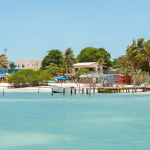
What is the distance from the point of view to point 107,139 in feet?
73.0

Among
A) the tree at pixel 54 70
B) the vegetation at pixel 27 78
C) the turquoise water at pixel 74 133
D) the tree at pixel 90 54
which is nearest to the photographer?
the turquoise water at pixel 74 133

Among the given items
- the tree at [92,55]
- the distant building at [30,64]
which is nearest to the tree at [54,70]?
the tree at [92,55]

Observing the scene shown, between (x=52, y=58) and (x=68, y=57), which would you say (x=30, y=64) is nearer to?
(x=52, y=58)

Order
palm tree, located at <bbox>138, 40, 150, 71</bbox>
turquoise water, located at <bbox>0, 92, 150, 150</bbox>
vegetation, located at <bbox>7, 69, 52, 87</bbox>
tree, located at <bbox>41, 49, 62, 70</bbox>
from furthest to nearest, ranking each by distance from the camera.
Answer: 1. tree, located at <bbox>41, 49, 62, 70</bbox>
2. vegetation, located at <bbox>7, 69, 52, 87</bbox>
3. palm tree, located at <bbox>138, 40, 150, 71</bbox>
4. turquoise water, located at <bbox>0, 92, 150, 150</bbox>

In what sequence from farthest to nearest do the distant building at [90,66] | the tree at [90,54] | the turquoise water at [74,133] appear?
the tree at [90,54], the distant building at [90,66], the turquoise water at [74,133]

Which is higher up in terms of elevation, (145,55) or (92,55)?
(92,55)

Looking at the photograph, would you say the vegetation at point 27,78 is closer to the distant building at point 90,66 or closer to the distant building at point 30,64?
the distant building at point 90,66

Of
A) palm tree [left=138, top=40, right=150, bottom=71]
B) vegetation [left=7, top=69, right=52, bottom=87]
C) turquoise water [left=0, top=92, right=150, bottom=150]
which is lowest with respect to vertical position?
turquoise water [left=0, top=92, right=150, bottom=150]

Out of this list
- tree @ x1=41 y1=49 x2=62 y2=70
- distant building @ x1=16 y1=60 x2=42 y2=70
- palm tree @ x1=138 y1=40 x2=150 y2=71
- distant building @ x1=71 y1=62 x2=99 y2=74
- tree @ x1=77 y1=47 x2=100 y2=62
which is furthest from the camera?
distant building @ x1=16 y1=60 x2=42 y2=70

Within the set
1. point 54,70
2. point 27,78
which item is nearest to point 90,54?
point 54,70

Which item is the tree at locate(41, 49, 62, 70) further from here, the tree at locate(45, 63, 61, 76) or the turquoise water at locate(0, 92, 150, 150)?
the turquoise water at locate(0, 92, 150, 150)

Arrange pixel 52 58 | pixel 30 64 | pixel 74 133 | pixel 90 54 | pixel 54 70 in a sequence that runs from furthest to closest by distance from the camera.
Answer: pixel 30 64 < pixel 90 54 < pixel 52 58 < pixel 54 70 < pixel 74 133

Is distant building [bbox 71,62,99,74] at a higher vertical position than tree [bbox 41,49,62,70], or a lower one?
lower

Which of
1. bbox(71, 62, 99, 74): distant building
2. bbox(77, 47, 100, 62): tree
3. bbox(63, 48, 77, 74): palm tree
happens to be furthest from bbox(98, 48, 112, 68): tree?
bbox(63, 48, 77, 74): palm tree
